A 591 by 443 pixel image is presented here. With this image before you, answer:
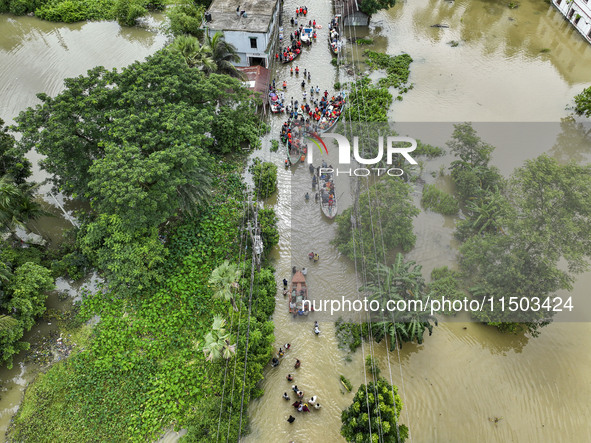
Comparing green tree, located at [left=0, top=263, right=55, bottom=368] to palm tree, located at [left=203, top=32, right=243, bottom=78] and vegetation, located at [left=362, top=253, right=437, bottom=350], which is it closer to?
vegetation, located at [left=362, top=253, right=437, bottom=350]

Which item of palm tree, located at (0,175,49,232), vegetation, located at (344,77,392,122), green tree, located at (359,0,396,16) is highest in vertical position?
green tree, located at (359,0,396,16)

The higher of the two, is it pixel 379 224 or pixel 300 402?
pixel 379 224

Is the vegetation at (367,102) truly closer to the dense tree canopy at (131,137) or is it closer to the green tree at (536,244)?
the dense tree canopy at (131,137)

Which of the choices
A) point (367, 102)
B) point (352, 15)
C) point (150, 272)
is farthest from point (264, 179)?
point (352, 15)

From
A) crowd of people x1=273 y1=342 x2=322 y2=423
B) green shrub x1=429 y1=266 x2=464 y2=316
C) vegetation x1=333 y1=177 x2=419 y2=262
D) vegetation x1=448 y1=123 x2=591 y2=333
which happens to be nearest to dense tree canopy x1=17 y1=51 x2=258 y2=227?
vegetation x1=333 y1=177 x2=419 y2=262

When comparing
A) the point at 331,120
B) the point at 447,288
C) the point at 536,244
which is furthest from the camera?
the point at 331,120

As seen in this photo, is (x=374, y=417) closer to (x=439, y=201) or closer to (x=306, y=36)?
(x=439, y=201)

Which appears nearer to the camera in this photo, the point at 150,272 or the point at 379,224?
the point at 150,272

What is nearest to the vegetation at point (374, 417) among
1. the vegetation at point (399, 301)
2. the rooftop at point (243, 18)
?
the vegetation at point (399, 301)
